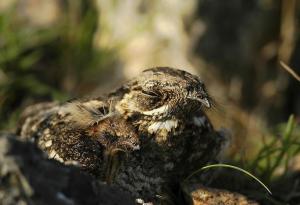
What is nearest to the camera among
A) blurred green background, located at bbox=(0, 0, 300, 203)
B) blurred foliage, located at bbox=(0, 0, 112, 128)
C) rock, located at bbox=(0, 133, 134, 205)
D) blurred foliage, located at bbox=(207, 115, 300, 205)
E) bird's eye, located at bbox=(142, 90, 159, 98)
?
rock, located at bbox=(0, 133, 134, 205)

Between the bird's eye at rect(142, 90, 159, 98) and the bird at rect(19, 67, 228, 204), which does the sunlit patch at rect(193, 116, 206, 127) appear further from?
the bird's eye at rect(142, 90, 159, 98)

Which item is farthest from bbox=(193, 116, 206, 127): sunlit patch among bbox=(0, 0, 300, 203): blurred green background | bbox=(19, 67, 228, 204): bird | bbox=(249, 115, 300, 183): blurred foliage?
bbox=(0, 0, 300, 203): blurred green background

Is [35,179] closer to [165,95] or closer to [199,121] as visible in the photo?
[165,95]

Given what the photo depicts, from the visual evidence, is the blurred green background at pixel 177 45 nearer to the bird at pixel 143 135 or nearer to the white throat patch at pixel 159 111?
the bird at pixel 143 135

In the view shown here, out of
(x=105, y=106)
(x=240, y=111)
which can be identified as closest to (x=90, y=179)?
(x=105, y=106)

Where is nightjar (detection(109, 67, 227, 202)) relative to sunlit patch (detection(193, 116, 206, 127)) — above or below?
below

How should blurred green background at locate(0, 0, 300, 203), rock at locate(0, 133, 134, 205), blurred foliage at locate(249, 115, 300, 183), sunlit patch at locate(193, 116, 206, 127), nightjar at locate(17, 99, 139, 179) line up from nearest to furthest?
rock at locate(0, 133, 134, 205) < nightjar at locate(17, 99, 139, 179) < sunlit patch at locate(193, 116, 206, 127) < blurred foliage at locate(249, 115, 300, 183) < blurred green background at locate(0, 0, 300, 203)

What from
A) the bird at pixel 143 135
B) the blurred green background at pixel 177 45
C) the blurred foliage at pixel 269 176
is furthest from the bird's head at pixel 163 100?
the blurred green background at pixel 177 45

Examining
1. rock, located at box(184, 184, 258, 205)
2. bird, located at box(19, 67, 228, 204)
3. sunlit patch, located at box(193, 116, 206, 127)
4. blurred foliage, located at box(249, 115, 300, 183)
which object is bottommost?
rock, located at box(184, 184, 258, 205)

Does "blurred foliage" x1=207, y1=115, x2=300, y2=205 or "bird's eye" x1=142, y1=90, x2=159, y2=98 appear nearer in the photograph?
"bird's eye" x1=142, y1=90, x2=159, y2=98
